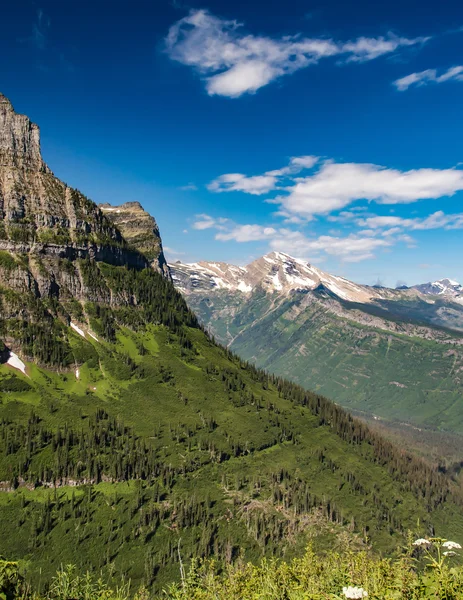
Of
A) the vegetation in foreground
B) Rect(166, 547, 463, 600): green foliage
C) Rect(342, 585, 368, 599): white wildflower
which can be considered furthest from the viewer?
Rect(166, 547, 463, 600): green foliage

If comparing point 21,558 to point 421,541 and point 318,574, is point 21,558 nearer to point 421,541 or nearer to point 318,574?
point 318,574

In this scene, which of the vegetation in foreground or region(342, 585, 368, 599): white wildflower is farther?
the vegetation in foreground

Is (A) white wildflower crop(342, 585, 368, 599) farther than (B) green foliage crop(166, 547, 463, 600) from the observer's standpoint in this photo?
No

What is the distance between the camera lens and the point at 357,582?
168ft

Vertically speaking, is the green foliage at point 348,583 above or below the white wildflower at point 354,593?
below

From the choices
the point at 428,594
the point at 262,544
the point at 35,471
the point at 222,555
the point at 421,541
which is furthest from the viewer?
the point at 35,471

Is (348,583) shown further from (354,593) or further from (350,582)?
(354,593)

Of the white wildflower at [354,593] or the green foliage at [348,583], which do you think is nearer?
the white wildflower at [354,593]

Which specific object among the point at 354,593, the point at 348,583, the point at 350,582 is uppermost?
the point at 354,593

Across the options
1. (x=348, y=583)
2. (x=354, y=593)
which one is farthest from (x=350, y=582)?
(x=354, y=593)

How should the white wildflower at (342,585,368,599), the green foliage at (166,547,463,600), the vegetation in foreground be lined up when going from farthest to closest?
the green foliage at (166,547,463,600) < the vegetation in foreground < the white wildflower at (342,585,368,599)

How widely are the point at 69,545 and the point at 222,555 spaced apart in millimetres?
61803

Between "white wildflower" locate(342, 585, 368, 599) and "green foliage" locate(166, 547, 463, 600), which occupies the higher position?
"white wildflower" locate(342, 585, 368, 599)

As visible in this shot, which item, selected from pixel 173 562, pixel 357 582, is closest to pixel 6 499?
pixel 173 562
